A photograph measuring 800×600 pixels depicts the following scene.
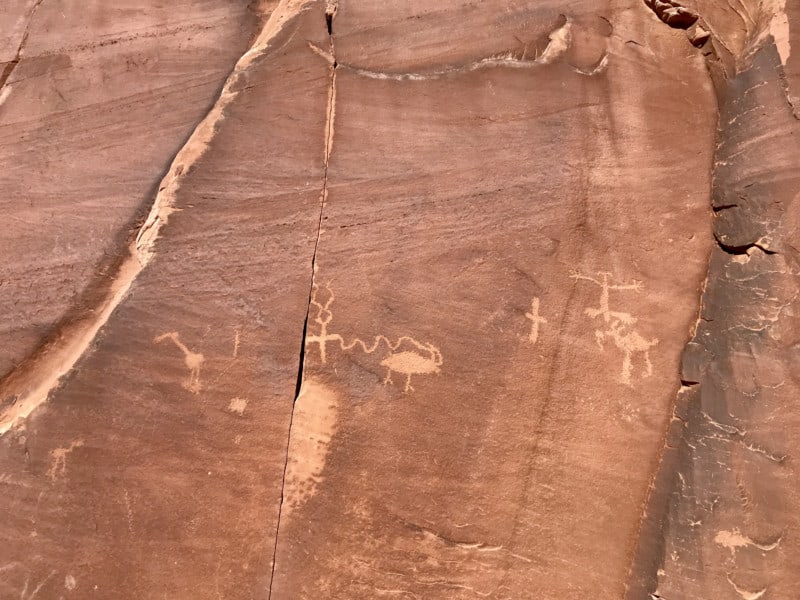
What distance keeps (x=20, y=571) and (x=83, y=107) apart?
2216 mm

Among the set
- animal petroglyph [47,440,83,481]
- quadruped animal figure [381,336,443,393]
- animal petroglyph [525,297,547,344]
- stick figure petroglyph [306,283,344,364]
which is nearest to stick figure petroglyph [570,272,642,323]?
animal petroglyph [525,297,547,344]

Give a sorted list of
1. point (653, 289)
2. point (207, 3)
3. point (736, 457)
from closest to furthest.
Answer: point (736, 457) < point (653, 289) < point (207, 3)

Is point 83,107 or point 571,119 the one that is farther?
point 83,107

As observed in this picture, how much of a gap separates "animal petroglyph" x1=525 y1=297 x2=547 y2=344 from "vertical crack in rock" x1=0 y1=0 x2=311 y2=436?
68.1 inches

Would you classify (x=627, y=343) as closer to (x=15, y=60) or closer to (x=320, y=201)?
(x=320, y=201)

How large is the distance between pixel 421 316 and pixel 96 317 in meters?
1.52

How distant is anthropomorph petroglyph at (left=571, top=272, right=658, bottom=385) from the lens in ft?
7.63

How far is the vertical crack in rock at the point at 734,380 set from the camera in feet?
7.11

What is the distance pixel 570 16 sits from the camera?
266cm

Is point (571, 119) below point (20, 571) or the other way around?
the other way around

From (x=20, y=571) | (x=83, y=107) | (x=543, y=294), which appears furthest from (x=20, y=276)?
(x=543, y=294)

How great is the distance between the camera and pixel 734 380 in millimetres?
2250

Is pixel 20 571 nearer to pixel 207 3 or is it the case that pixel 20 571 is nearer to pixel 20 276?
pixel 20 276

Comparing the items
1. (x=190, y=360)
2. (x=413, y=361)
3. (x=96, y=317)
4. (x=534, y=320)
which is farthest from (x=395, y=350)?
(x=96, y=317)
